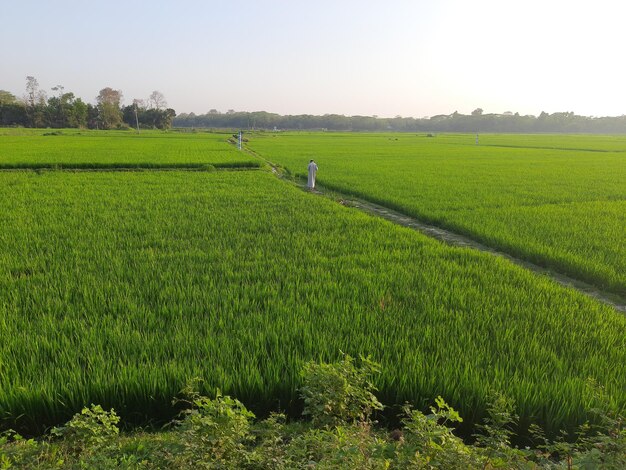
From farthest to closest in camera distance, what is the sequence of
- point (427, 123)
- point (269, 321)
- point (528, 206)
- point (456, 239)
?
point (427, 123) < point (528, 206) < point (456, 239) < point (269, 321)

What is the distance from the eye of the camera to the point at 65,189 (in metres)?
10.5

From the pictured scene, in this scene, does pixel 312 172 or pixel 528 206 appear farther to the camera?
pixel 312 172

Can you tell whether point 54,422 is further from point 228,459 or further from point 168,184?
point 168,184

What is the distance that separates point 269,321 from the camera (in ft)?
11.6

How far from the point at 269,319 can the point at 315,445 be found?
161cm

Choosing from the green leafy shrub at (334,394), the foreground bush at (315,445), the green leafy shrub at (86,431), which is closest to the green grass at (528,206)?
the foreground bush at (315,445)

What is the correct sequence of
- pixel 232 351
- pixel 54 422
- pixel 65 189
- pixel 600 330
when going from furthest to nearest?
pixel 65 189 → pixel 600 330 → pixel 232 351 → pixel 54 422

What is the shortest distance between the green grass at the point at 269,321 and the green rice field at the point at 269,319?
1cm

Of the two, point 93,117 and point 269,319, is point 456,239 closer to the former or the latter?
point 269,319

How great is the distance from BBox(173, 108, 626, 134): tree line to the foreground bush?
11292 centimetres

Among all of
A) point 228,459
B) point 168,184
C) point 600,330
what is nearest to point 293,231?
point 600,330

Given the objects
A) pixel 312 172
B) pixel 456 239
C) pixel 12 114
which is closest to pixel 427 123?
pixel 12 114

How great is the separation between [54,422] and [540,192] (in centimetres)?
1230

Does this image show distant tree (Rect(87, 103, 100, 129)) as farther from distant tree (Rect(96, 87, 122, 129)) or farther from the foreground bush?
the foreground bush
